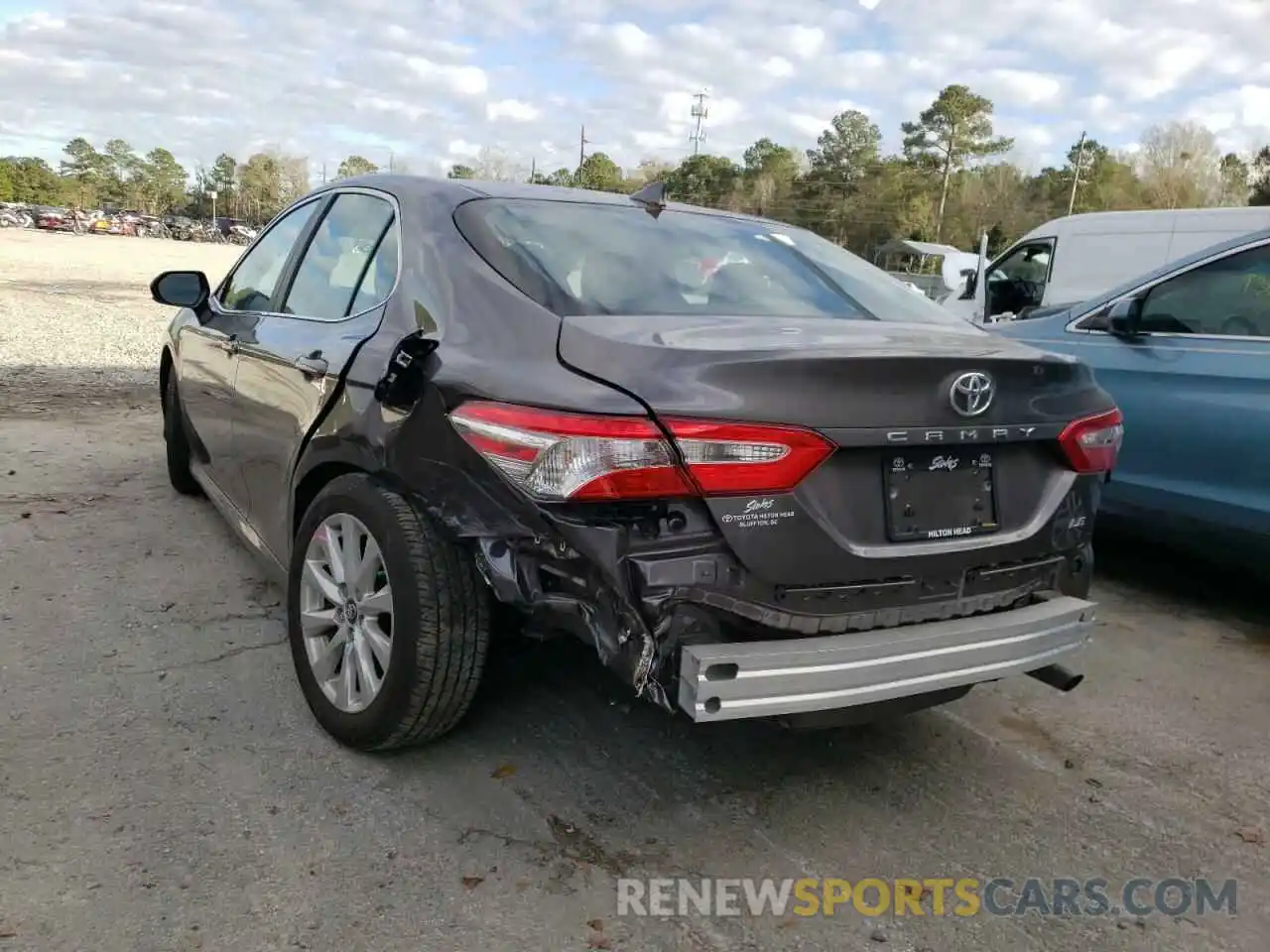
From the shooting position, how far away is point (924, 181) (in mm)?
81250

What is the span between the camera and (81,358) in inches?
399

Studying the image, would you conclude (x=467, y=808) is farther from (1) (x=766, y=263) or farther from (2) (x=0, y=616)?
(2) (x=0, y=616)

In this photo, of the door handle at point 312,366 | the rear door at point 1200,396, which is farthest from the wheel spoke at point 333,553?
the rear door at point 1200,396

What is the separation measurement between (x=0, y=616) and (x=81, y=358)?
7.38 m

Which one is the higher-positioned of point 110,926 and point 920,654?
point 920,654

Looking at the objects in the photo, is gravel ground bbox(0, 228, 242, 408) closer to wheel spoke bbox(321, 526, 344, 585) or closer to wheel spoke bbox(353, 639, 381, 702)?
wheel spoke bbox(321, 526, 344, 585)

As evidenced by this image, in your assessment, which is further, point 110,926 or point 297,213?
point 297,213

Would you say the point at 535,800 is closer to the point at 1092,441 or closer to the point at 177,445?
the point at 1092,441

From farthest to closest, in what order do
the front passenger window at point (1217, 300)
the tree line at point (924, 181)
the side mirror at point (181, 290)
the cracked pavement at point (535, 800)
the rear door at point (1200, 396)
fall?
the tree line at point (924, 181) → the side mirror at point (181, 290) → the front passenger window at point (1217, 300) → the rear door at point (1200, 396) → the cracked pavement at point (535, 800)

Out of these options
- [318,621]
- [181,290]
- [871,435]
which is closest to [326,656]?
[318,621]

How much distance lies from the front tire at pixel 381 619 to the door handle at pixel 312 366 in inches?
Answer: 14.7

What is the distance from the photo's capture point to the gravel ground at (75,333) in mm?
8680

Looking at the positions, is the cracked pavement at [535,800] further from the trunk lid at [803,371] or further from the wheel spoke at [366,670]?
the trunk lid at [803,371]

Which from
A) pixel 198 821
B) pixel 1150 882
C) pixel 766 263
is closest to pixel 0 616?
pixel 198 821
